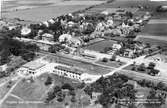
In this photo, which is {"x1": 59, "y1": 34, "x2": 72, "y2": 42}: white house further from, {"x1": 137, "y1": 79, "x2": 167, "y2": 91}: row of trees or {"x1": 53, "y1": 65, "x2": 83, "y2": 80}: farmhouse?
{"x1": 137, "y1": 79, "x2": 167, "y2": 91}: row of trees

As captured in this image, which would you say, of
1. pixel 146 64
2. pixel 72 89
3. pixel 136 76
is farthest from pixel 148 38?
pixel 72 89

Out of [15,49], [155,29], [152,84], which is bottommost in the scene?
[152,84]

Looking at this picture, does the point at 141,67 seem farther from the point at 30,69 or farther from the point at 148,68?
the point at 30,69

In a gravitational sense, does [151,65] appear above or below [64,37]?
below

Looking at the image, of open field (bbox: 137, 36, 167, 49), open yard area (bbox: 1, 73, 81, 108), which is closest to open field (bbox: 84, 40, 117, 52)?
open field (bbox: 137, 36, 167, 49)

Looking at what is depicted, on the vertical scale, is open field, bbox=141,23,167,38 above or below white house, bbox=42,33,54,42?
above

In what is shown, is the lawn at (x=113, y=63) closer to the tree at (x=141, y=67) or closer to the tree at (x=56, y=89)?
the tree at (x=141, y=67)

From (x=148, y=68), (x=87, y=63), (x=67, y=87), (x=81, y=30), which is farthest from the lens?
(x=81, y=30)

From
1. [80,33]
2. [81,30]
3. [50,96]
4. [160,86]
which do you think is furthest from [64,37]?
[160,86]

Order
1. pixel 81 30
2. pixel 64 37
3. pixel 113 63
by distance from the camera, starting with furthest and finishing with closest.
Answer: pixel 81 30 → pixel 64 37 → pixel 113 63
